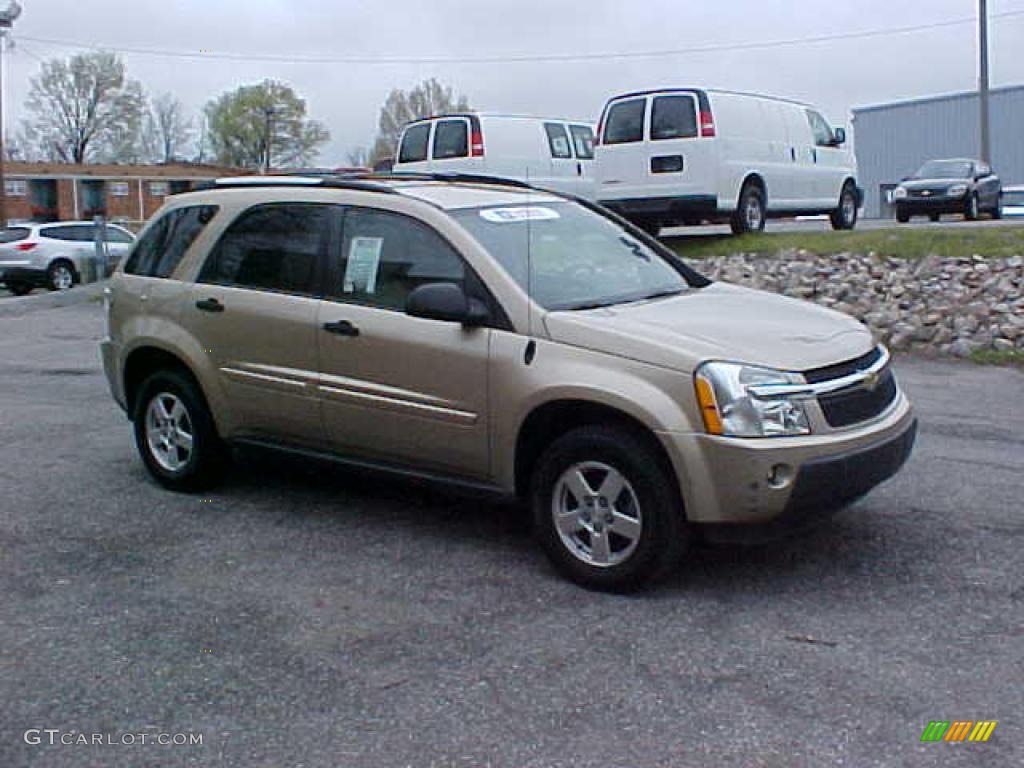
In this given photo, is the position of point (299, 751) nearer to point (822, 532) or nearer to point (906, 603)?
point (906, 603)

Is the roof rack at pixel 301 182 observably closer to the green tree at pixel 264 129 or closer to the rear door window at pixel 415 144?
the rear door window at pixel 415 144

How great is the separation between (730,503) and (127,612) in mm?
2556

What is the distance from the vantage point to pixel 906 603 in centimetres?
508

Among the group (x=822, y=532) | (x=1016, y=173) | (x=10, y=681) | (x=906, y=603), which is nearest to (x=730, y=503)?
(x=906, y=603)

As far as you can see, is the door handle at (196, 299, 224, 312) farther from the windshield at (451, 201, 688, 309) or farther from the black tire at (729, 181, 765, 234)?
the black tire at (729, 181, 765, 234)

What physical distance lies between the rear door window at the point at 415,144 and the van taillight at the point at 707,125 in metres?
5.35

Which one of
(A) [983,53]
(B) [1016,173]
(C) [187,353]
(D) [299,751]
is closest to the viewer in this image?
(D) [299,751]

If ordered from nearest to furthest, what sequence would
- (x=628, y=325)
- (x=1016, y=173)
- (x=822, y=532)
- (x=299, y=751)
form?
(x=299, y=751) → (x=628, y=325) → (x=822, y=532) → (x=1016, y=173)

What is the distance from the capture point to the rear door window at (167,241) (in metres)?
7.07

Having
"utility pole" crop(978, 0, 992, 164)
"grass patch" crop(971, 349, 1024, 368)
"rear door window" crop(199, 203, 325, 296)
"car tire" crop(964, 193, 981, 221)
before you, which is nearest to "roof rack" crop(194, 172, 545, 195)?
"rear door window" crop(199, 203, 325, 296)

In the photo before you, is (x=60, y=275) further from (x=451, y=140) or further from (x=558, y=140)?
(x=558, y=140)

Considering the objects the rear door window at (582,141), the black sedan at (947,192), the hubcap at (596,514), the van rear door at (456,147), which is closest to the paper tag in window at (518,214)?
the hubcap at (596,514)

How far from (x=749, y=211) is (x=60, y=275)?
1580 cm

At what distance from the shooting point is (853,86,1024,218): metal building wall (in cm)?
5394
